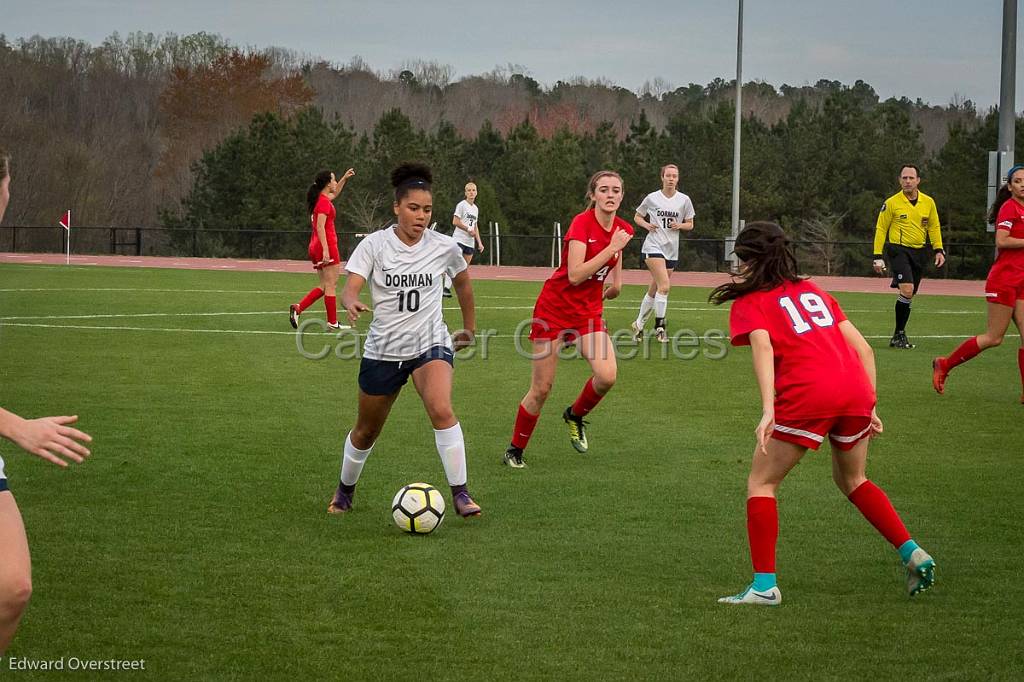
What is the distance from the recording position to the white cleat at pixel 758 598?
551 centimetres

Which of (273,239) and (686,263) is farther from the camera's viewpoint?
(273,239)

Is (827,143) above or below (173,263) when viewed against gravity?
above

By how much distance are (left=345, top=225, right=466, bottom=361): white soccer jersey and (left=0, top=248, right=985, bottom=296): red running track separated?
25971mm

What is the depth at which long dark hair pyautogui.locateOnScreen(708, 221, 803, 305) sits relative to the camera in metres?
5.48

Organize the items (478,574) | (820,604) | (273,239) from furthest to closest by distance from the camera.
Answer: (273,239) → (478,574) → (820,604)

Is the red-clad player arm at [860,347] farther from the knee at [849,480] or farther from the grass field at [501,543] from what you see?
the grass field at [501,543]

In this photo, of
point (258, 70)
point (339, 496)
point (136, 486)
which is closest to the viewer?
point (339, 496)

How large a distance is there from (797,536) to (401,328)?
97.9 inches

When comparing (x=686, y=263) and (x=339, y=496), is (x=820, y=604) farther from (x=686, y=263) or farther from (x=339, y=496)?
(x=686, y=263)

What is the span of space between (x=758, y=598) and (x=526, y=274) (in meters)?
35.5

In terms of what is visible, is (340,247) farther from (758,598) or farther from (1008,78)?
(758,598)

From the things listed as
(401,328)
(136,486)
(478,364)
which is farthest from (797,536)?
(478,364)

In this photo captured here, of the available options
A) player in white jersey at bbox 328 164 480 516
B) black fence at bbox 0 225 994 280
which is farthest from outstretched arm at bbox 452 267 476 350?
black fence at bbox 0 225 994 280

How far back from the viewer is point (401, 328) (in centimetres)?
711
